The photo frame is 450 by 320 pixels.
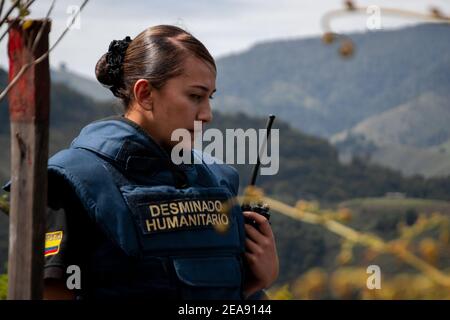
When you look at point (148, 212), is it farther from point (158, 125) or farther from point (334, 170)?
point (334, 170)

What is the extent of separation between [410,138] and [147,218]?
14957cm

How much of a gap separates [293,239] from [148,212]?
248ft

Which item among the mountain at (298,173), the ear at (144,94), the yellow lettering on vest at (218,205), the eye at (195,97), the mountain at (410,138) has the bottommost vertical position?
the yellow lettering on vest at (218,205)

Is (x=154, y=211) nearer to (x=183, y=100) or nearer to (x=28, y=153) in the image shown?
(x=183, y=100)

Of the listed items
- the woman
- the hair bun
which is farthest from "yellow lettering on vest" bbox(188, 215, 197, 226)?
the hair bun

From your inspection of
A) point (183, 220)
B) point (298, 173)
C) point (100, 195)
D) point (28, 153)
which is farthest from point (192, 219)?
point (298, 173)

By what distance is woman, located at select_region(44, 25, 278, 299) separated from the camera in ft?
7.61

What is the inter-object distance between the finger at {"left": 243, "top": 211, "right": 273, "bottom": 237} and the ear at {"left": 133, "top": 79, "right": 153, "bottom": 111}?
1.29 ft

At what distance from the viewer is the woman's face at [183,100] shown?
253 centimetres

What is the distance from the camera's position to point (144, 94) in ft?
8.53

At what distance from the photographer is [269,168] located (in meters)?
2.40

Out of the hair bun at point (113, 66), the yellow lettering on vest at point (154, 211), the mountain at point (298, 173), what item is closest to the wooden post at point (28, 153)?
the yellow lettering on vest at point (154, 211)

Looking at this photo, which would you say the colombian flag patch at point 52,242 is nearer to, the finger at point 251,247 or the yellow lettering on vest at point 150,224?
the yellow lettering on vest at point 150,224
